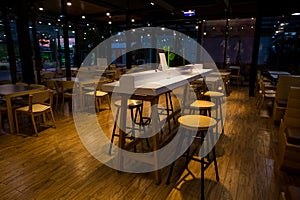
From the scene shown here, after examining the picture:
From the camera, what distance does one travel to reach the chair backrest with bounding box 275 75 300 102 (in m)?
4.09

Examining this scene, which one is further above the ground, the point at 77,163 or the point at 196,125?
the point at 196,125

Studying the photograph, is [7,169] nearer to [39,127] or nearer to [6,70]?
[39,127]

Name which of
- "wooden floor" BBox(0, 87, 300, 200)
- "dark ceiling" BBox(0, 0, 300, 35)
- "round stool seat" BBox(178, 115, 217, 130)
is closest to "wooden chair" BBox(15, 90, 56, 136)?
"wooden floor" BBox(0, 87, 300, 200)

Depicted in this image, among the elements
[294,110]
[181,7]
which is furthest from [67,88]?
[181,7]

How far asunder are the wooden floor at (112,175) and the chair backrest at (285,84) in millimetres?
1103

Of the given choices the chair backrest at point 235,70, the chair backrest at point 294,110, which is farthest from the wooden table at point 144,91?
the chair backrest at point 235,70

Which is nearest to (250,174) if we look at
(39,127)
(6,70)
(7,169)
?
(7,169)

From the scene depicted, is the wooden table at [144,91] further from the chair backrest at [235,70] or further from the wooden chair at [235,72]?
the chair backrest at [235,70]

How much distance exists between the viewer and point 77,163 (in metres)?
2.73

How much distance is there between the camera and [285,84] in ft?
13.6

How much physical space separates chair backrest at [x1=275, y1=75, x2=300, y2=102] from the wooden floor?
1103 millimetres

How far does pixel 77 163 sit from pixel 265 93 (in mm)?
4589

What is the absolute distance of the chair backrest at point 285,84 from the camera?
13.4 feet

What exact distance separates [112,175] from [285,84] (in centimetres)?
380
